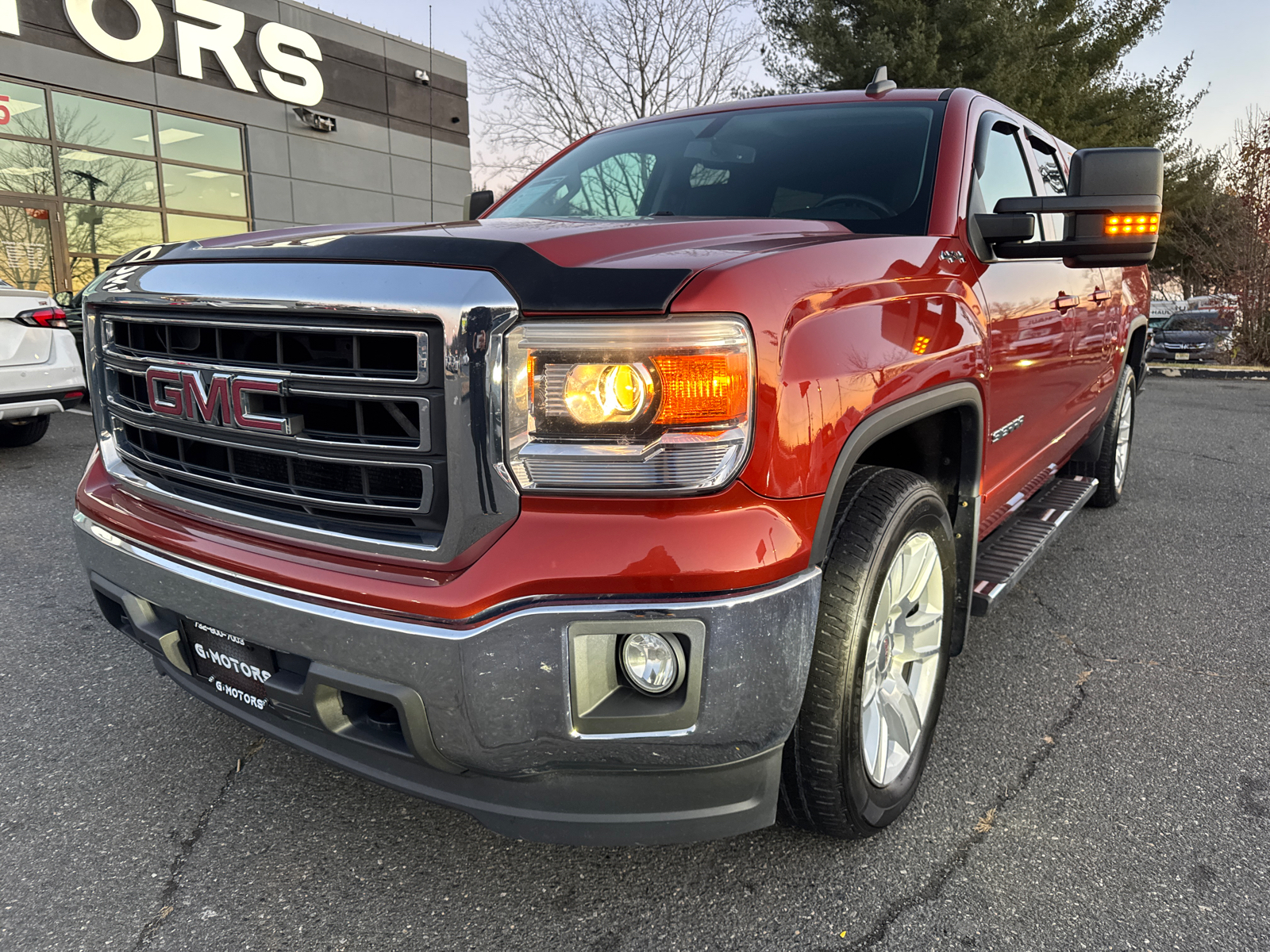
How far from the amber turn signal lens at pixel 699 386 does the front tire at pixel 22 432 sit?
704 cm

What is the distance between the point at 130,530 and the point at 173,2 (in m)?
15.7

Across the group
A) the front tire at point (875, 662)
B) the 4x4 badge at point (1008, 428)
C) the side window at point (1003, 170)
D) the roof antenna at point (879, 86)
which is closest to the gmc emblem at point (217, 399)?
the front tire at point (875, 662)

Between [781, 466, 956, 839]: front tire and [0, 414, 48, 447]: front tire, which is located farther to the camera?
[0, 414, 48, 447]: front tire

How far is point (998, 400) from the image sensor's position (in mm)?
2623

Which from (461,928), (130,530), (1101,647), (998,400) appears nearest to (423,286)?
(130,530)

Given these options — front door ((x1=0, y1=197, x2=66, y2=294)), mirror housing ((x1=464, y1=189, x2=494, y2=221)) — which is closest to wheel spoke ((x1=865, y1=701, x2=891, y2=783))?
mirror housing ((x1=464, y1=189, x2=494, y2=221))

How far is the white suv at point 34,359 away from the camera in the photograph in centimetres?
593

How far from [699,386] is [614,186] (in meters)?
1.92

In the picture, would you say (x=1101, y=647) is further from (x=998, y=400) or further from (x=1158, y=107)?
(x=1158, y=107)

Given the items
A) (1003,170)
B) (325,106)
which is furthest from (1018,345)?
(325,106)

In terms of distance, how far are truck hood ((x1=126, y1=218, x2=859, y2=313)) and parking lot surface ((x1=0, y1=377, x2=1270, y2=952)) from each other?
1.31m

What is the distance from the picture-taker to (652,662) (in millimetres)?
1577

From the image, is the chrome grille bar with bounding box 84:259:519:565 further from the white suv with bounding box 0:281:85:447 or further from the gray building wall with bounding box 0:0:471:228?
the gray building wall with bounding box 0:0:471:228

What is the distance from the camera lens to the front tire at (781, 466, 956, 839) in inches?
70.7
